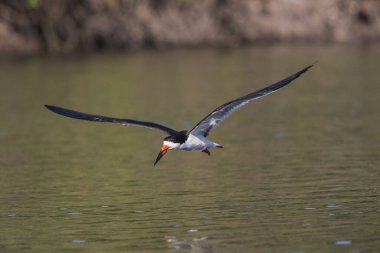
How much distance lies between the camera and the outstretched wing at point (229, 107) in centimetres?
1585

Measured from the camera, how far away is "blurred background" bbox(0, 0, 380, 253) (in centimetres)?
1469

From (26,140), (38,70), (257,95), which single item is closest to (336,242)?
(257,95)

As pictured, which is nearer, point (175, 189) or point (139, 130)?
point (175, 189)

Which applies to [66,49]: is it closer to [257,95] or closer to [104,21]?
[104,21]

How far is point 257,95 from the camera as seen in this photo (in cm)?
1591

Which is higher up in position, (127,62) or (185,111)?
(127,62)

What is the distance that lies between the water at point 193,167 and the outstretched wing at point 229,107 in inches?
42.8

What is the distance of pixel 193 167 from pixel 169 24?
29.1 meters

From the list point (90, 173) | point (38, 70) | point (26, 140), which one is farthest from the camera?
point (38, 70)

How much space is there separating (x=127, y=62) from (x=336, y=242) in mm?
30707

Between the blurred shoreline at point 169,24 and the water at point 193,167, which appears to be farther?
the blurred shoreline at point 169,24

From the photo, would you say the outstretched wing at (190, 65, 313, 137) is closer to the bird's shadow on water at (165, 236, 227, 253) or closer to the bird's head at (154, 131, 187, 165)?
the bird's head at (154, 131, 187, 165)

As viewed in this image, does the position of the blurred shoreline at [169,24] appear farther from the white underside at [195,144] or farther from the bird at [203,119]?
the white underside at [195,144]

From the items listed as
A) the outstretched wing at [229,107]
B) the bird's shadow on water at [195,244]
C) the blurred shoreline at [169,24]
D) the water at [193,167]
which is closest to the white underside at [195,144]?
the outstretched wing at [229,107]
